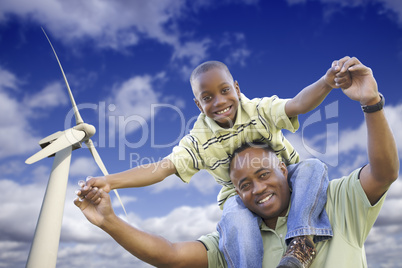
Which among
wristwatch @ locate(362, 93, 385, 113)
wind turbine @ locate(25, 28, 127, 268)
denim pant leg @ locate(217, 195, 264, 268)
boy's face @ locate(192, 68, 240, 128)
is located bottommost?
denim pant leg @ locate(217, 195, 264, 268)

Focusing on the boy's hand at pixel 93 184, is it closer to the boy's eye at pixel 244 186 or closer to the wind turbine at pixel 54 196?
the boy's eye at pixel 244 186

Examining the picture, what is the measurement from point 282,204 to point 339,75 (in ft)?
6.14

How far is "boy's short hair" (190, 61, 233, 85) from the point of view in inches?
224

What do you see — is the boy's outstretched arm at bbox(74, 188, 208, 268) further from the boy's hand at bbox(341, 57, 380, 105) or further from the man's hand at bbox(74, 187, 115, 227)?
the boy's hand at bbox(341, 57, 380, 105)

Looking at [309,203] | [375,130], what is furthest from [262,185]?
[375,130]

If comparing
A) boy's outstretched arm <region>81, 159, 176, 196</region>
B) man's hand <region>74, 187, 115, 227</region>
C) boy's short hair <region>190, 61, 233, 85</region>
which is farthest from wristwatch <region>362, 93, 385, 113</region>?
man's hand <region>74, 187, 115, 227</region>

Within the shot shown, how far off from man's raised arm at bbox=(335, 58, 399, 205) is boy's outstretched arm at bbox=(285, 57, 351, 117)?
0.28ft

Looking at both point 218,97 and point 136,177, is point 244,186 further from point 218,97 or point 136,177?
point 136,177

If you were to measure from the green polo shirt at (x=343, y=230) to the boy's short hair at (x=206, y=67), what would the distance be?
2.39 m

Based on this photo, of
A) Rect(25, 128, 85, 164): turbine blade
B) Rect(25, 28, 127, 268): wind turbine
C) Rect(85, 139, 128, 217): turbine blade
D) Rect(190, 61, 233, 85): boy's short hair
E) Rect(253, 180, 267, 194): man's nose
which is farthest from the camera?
Rect(85, 139, 128, 217): turbine blade

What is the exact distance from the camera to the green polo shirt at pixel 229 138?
5406 mm

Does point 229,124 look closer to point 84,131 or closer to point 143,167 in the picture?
point 143,167

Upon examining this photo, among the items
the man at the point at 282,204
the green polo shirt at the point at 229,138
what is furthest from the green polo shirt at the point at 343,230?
the green polo shirt at the point at 229,138

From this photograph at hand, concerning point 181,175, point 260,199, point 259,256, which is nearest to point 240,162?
point 260,199
